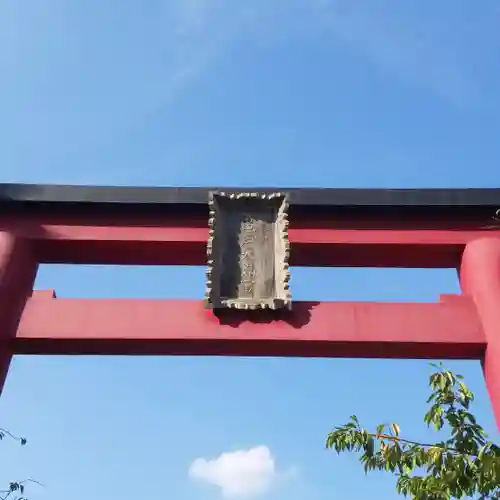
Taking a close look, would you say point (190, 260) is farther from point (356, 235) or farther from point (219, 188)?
point (356, 235)

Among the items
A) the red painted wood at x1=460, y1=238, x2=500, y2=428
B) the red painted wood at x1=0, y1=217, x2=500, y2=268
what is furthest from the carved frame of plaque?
the red painted wood at x1=460, y1=238, x2=500, y2=428

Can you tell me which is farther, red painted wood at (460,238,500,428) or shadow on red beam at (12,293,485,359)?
shadow on red beam at (12,293,485,359)

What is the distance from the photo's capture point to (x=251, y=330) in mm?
5191

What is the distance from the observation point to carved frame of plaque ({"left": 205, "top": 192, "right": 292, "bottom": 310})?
5250mm

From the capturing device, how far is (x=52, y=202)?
5758 millimetres

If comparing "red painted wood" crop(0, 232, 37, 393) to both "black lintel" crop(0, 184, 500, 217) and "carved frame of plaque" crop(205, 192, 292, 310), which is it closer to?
"black lintel" crop(0, 184, 500, 217)

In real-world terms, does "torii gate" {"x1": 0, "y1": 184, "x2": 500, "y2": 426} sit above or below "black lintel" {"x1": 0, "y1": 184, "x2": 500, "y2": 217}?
below

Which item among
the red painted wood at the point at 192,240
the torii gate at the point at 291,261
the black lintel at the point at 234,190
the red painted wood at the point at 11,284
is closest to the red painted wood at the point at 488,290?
the torii gate at the point at 291,261

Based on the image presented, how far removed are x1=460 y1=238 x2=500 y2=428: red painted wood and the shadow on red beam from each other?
80mm

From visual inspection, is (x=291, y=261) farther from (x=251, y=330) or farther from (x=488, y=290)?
(x=488, y=290)

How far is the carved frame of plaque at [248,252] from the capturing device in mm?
5250

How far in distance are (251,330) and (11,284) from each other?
1.94 m

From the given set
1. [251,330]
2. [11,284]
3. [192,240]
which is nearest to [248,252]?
[192,240]

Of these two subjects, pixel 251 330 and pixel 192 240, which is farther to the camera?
pixel 192 240
